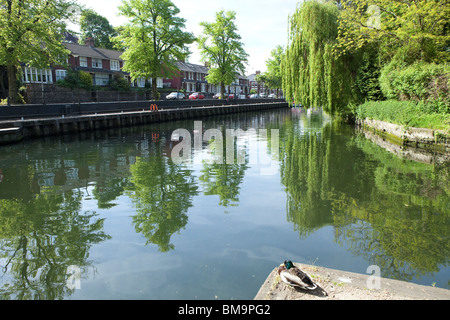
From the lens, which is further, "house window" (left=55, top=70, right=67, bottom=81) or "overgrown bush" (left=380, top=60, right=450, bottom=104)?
"house window" (left=55, top=70, right=67, bottom=81)

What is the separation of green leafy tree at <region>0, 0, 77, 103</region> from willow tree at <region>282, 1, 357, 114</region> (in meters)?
20.8

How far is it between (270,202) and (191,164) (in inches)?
223

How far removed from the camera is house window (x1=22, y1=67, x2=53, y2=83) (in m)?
44.2

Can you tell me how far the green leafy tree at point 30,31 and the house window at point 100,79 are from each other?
2414 centimetres

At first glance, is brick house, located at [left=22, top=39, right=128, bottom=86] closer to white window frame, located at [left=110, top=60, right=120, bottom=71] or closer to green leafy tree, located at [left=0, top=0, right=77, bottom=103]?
white window frame, located at [left=110, top=60, right=120, bottom=71]

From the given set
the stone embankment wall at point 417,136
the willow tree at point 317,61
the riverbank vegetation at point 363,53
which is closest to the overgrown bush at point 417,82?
the riverbank vegetation at point 363,53

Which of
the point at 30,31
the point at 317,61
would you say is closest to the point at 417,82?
the point at 317,61

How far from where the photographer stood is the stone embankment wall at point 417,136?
14.9 meters

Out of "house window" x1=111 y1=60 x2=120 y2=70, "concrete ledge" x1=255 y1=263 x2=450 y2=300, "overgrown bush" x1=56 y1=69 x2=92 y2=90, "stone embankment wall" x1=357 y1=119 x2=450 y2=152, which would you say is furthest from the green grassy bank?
"house window" x1=111 y1=60 x2=120 y2=70

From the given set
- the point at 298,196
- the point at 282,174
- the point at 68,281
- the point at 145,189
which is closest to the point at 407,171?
the point at 282,174

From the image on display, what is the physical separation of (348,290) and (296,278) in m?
0.64

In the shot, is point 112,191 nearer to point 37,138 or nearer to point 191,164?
point 191,164

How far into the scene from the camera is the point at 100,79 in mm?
55719

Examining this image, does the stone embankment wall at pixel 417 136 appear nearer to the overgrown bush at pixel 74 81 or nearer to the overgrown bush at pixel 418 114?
the overgrown bush at pixel 418 114
